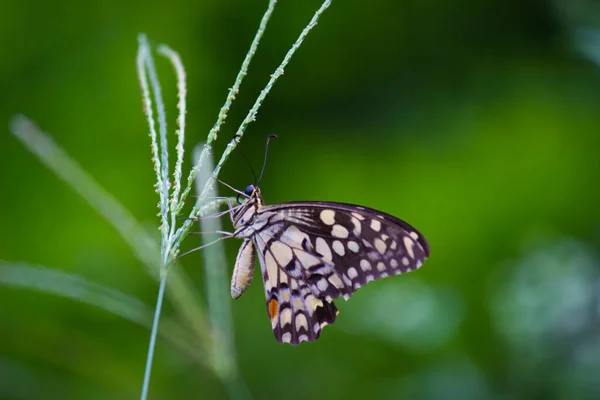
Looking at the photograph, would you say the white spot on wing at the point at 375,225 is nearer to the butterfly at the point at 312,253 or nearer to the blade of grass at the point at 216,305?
the butterfly at the point at 312,253

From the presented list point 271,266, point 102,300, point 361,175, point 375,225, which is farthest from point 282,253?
point 361,175

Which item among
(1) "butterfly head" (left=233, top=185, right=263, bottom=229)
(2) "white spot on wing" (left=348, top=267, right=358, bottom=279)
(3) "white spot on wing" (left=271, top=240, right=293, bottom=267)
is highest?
(1) "butterfly head" (left=233, top=185, right=263, bottom=229)

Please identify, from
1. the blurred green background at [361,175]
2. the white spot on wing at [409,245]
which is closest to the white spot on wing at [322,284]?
the white spot on wing at [409,245]

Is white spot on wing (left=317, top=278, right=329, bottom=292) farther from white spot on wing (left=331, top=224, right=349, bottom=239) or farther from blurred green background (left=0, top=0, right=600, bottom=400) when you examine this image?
Answer: blurred green background (left=0, top=0, right=600, bottom=400)

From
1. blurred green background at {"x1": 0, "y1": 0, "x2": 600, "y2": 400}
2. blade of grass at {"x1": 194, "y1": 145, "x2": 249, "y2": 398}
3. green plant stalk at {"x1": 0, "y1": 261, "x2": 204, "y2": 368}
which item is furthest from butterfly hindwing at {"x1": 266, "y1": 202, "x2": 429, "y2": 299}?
blurred green background at {"x1": 0, "y1": 0, "x2": 600, "y2": 400}

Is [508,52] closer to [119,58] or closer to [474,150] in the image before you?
[474,150]
